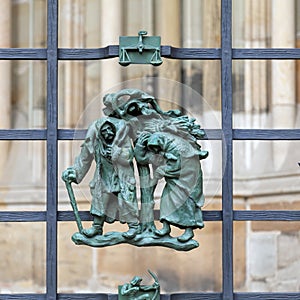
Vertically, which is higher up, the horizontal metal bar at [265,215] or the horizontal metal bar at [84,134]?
the horizontal metal bar at [84,134]

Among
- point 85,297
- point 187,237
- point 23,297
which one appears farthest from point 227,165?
point 23,297

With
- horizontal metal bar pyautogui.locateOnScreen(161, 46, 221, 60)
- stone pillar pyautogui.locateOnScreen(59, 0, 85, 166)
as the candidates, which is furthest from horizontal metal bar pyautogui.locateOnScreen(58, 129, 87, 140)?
stone pillar pyautogui.locateOnScreen(59, 0, 85, 166)

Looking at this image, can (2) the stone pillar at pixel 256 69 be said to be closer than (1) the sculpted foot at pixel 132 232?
No

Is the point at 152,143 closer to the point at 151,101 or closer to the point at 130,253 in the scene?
the point at 151,101

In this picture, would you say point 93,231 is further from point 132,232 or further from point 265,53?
point 265,53

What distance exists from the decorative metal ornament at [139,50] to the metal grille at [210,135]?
3 cm

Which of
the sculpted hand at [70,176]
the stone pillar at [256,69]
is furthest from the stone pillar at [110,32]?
the sculpted hand at [70,176]

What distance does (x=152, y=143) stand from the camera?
315 centimetres

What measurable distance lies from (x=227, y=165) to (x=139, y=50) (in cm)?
31

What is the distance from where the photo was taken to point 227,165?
3236 mm

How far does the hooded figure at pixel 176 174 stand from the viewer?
124 inches

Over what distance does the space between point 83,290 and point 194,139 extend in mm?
1581

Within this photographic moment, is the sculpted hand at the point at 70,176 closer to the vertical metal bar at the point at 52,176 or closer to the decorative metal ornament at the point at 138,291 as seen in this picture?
the vertical metal bar at the point at 52,176

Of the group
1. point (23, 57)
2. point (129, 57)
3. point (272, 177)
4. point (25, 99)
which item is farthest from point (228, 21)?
point (25, 99)
